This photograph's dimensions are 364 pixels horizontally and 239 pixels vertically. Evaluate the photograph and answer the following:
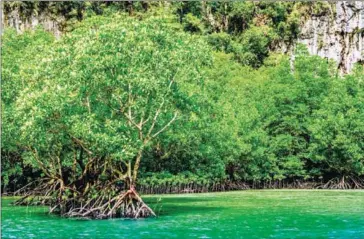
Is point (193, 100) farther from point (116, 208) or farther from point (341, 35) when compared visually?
point (341, 35)

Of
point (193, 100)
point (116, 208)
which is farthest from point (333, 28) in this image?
point (116, 208)

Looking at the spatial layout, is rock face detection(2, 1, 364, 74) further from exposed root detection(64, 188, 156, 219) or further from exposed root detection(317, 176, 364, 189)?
exposed root detection(64, 188, 156, 219)

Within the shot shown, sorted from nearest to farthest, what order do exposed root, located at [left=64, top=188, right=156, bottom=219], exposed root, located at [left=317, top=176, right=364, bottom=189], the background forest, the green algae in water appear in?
the green algae in water, exposed root, located at [left=64, top=188, right=156, bottom=219], the background forest, exposed root, located at [left=317, top=176, right=364, bottom=189]

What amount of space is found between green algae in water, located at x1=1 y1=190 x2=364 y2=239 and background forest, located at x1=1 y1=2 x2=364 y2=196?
2.39 metres

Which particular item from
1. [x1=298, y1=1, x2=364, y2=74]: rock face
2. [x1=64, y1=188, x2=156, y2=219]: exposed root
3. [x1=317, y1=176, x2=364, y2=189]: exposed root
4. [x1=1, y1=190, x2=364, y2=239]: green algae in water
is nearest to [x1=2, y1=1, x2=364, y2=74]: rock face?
[x1=298, y1=1, x2=364, y2=74]: rock face

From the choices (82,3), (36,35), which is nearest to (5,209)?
(36,35)

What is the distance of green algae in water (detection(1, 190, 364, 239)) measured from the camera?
1627cm

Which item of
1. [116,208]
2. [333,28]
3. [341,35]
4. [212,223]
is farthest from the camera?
[333,28]

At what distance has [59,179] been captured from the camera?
21891 millimetres

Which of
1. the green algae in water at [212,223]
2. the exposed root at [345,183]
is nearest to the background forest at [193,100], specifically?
the exposed root at [345,183]

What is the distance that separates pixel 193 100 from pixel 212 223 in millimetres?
5087

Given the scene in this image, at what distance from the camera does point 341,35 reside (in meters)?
50.6

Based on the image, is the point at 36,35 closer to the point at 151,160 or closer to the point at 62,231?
the point at 151,160

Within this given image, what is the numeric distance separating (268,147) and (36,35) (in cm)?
1582
